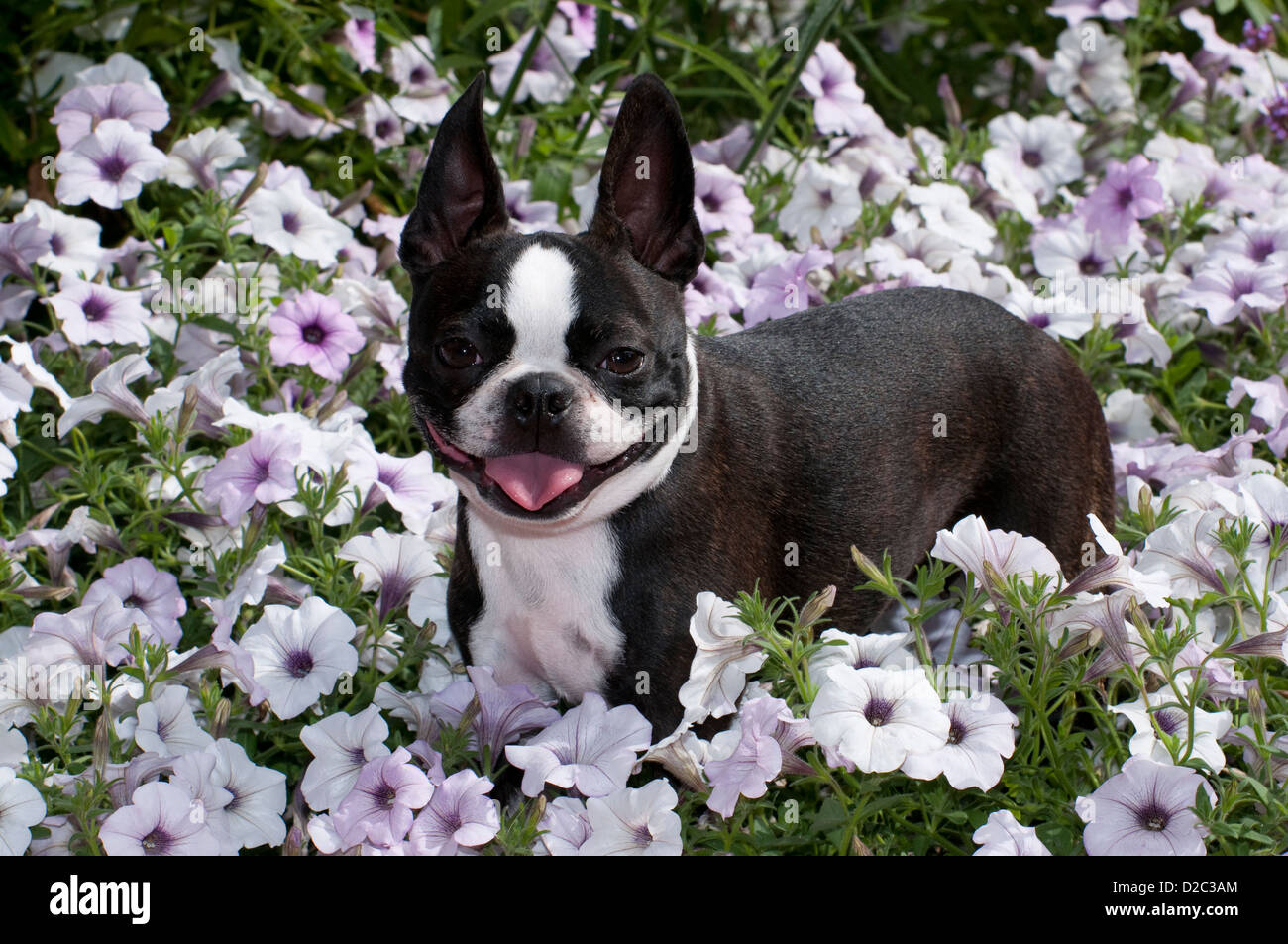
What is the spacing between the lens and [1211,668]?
2865mm

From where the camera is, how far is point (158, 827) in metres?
2.79

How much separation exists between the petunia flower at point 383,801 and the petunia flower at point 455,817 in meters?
0.02

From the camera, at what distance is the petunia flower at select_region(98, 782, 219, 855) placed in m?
2.76

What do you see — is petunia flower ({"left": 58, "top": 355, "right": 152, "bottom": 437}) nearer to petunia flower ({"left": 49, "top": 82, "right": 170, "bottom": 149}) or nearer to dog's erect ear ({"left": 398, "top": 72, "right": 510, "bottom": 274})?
dog's erect ear ({"left": 398, "top": 72, "right": 510, "bottom": 274})

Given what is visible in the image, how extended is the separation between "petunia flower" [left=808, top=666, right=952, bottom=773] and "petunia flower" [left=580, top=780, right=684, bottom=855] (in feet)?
0.97

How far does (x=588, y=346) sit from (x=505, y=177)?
2403 mm

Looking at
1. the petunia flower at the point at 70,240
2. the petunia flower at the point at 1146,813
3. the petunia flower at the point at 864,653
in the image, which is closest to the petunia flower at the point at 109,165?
the petunia flower at the point at 70,240

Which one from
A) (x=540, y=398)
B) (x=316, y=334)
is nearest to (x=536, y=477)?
(x=540, y=398)

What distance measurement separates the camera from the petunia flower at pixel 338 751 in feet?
9.71

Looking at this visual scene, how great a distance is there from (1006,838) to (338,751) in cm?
123

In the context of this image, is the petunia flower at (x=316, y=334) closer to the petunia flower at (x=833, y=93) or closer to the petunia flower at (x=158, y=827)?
the petunia flower at (x=158, y=827)

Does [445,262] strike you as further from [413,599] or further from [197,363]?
[197,363]

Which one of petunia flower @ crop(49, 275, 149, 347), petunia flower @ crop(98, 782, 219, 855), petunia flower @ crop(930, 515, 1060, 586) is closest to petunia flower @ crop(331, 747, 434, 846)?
petunia flower @ crop(98, 782, 219, 855)
